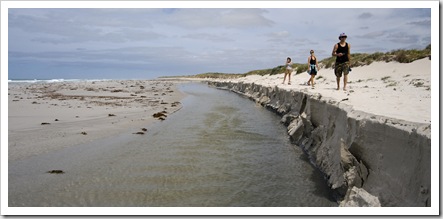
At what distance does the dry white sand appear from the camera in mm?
5359

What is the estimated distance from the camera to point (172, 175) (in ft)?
20.5

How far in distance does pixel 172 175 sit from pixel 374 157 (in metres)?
3.62

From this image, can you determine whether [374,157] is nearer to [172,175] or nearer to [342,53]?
[172,175]

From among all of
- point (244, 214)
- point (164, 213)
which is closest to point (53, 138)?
point (164, 213)

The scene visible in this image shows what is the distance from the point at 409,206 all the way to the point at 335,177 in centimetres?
213

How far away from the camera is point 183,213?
403 centimetres

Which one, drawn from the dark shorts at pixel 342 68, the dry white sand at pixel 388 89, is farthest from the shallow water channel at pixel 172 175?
the dark shorts at pixel 342 68

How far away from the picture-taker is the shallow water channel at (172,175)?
17.1ft

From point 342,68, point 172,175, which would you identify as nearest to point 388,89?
point 342,68

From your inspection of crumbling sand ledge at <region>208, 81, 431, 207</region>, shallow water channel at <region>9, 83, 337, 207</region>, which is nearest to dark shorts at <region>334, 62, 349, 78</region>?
shallow water channel at <region>9, 83, 337, 207</region>

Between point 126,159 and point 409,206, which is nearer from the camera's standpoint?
point 409,206

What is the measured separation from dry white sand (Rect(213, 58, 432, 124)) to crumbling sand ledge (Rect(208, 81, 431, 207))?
1.10 ft

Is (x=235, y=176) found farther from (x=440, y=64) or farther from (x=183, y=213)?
(x=440, y=64)

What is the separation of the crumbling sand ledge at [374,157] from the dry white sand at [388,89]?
13.2 inches
